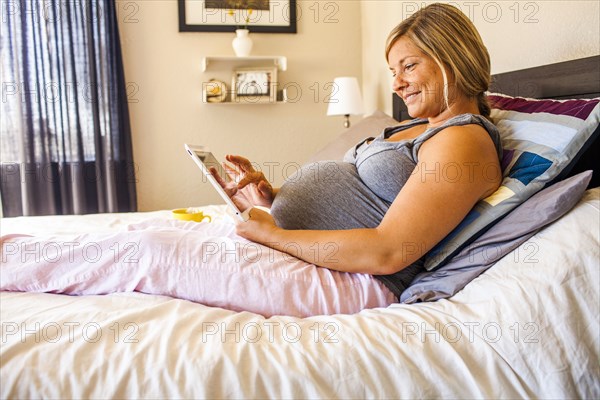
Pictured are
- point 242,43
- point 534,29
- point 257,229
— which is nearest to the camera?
point 257,229

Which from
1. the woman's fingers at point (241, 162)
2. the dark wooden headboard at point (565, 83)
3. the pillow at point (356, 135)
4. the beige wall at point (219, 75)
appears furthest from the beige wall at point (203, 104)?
the woman's fingers at point (241, 162)

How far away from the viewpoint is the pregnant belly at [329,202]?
3.81 ft

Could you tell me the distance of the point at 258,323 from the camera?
2.98ft

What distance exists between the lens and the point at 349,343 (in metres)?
0.84

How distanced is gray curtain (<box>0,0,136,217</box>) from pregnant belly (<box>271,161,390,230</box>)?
209 cm

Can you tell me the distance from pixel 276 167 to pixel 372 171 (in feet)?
7.27

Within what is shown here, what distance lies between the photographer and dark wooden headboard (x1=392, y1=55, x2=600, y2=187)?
110cm

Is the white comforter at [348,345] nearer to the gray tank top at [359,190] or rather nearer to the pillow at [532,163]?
the pillow at [532,163]

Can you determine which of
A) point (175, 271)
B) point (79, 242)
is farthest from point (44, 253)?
point (175, 271)

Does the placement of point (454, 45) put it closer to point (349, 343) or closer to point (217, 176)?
point (217, 176)

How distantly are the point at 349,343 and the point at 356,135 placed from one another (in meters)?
1.60

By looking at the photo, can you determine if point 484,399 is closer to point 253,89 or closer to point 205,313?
point 205,313

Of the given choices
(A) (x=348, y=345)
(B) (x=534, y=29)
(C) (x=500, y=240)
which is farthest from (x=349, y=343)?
(B) (x=534, y=29)

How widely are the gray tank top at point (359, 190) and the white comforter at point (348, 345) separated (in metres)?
0.24
